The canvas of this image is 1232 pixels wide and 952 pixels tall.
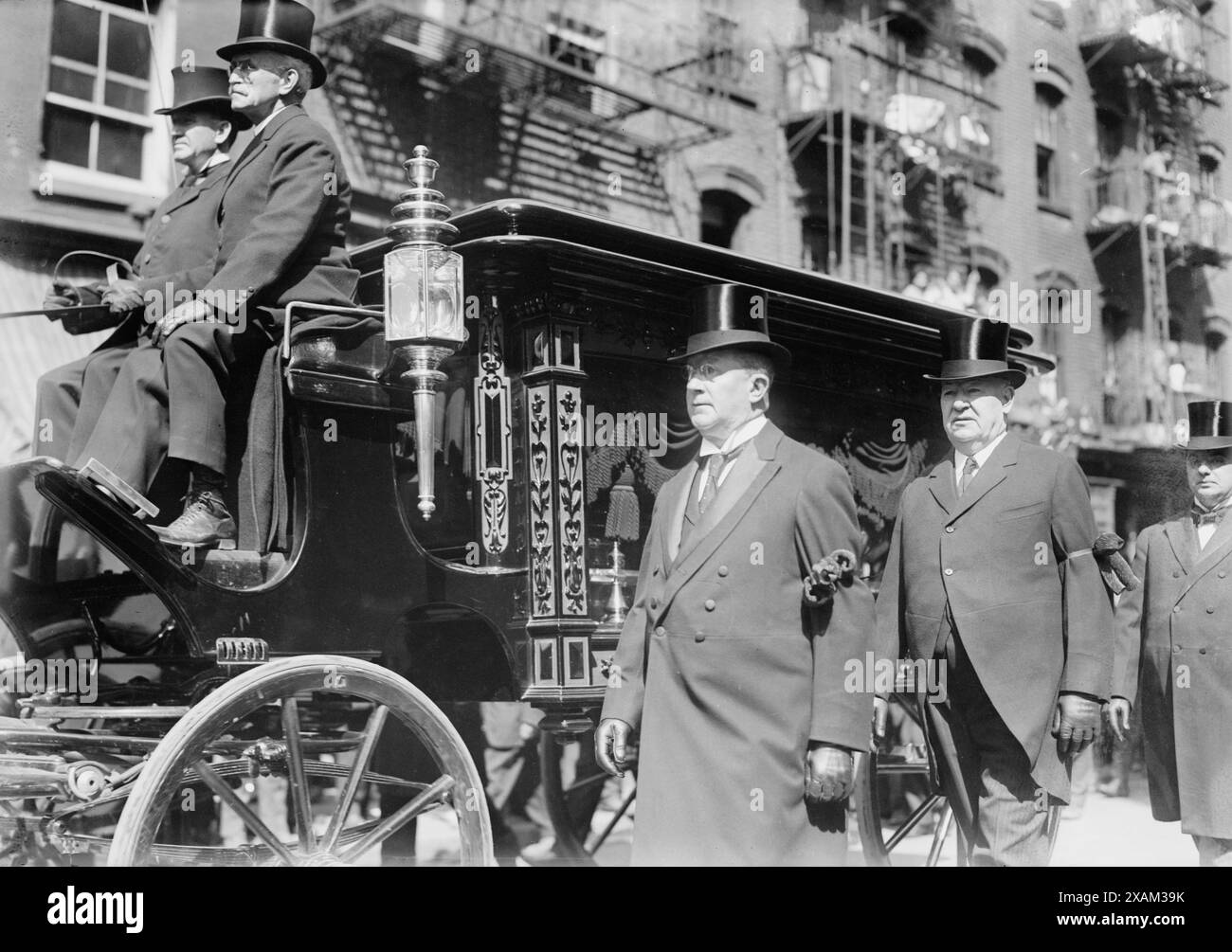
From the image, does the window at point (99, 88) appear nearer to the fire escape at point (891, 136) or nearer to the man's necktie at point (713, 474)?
the man's necktie at point (713, 474)

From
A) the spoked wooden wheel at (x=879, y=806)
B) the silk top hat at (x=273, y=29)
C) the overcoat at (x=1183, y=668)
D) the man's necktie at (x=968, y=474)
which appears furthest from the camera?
the spoked wooden wheel at (x=879, y=806)

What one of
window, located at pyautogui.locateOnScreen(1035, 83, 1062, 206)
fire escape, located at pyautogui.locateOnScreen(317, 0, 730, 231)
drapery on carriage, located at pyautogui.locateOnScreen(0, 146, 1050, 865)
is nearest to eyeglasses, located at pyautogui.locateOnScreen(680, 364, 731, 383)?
drapery on carriage, located at pyautogui.locateOnScreen(0, 146, 1050, 865)

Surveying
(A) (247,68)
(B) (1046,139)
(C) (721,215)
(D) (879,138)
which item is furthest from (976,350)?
(B) (1046,139)

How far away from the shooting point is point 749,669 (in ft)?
12.5

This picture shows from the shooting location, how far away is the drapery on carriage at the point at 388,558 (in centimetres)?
380

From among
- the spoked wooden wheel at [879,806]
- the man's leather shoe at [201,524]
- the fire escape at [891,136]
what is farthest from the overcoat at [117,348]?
the fire escape at [891,136]

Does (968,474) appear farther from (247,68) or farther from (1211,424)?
(247,68)

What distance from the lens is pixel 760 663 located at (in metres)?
3.81

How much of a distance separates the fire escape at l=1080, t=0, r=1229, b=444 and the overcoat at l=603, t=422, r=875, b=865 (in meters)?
9.17

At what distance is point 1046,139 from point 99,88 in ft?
33.4

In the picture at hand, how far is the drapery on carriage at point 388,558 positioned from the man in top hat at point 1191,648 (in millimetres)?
1054
